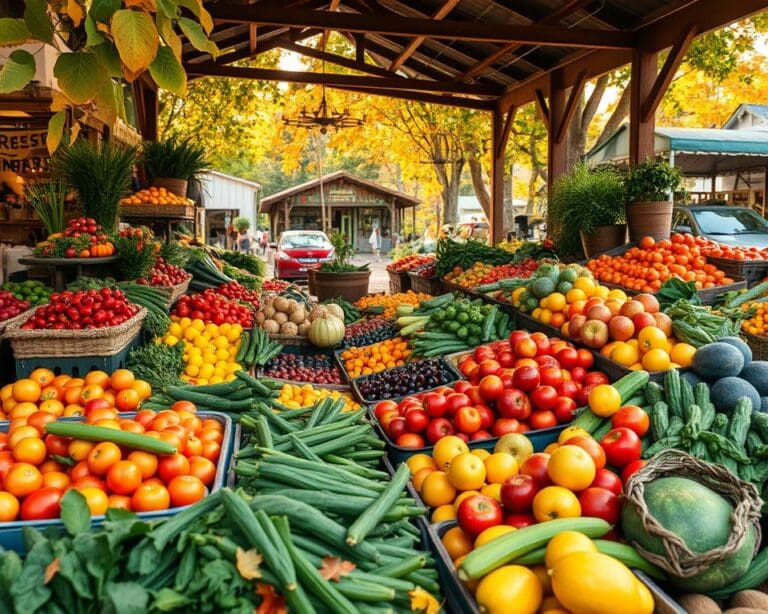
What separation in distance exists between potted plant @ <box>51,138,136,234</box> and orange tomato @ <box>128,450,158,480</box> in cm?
419

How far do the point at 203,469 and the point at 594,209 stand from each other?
6029mm

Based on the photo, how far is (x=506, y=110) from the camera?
43.4 feet

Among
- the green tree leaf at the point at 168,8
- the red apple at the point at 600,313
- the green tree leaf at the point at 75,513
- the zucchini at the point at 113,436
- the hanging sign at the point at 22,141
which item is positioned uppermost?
the hanging sign at the point at 22,141

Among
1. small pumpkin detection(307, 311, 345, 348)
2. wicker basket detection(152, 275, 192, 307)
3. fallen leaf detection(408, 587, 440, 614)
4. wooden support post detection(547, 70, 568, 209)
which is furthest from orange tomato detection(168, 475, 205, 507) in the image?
wooden support post detection(547, 70, 568, 209)

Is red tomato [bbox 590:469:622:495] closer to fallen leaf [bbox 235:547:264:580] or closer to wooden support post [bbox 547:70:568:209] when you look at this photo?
fallen leaf [bbox 235:547:264:580]

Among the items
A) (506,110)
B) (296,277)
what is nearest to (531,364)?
(506,110)

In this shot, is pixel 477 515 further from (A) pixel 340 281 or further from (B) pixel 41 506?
(A) pixel 340 281

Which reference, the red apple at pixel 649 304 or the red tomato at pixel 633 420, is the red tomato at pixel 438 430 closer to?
the red tomato at pixel 633 420

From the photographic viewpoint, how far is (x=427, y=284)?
390 inches

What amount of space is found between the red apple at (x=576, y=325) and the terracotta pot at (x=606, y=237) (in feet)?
10.2

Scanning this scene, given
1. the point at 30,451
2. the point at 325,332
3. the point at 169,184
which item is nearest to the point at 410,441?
the point at 30,451

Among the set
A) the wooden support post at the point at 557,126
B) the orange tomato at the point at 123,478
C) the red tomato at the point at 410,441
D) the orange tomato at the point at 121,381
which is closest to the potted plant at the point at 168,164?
the orange tomato at the point at 121,381

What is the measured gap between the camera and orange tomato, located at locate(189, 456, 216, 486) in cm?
243

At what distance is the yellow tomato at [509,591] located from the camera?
1.87 metres
